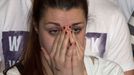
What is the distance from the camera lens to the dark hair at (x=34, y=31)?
64.2 inches

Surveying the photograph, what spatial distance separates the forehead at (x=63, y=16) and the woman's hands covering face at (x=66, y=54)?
62 mm

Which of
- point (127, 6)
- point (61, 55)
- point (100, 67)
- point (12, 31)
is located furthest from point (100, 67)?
point (127, 6)

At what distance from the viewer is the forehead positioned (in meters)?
1.59

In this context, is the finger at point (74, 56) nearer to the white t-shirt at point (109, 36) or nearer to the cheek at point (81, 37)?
the cheek at point (81, 37)

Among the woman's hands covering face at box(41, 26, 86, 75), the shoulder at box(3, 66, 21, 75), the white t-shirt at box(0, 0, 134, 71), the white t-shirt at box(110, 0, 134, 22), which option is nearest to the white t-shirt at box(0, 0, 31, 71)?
the white t-shirt at box(0, 0, 134, 71)

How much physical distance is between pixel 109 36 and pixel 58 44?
44 centimetres

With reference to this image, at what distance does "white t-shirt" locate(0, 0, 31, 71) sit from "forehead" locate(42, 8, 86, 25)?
27 centimetres

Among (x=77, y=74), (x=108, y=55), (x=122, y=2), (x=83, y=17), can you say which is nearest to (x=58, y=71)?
(x=77, y=74)

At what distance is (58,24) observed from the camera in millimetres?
1589

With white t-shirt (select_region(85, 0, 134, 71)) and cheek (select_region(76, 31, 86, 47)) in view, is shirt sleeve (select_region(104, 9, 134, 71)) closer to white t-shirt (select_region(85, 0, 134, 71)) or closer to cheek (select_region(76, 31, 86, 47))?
white t-shirt (select_region(85, 0, 134, 71))

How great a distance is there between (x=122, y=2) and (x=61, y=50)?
0.87m

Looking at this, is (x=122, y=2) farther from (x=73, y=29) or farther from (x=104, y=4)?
(x=73, y=29)

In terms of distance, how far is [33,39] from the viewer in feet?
5.61

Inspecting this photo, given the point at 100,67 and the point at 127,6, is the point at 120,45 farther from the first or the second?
the point at 127,6
